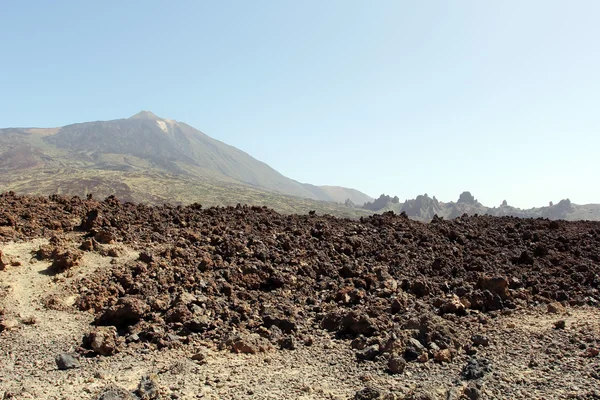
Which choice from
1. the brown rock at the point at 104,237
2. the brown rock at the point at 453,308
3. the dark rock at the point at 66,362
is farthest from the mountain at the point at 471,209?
the dark rock at the point at 66,362

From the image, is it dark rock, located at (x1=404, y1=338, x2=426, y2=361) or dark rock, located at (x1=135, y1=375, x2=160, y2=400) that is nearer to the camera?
dark rock, located at (x1=135, y1=375, x2=160, y2=400)

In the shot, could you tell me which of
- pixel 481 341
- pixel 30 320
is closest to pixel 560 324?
pixel 481 341

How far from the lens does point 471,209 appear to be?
340 feet

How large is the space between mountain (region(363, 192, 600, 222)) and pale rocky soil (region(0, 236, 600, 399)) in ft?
297

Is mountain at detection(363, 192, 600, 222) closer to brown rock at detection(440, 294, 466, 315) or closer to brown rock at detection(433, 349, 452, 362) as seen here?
brown rock at detection(440, 294, 466, 315)

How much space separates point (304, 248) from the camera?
1090 cm

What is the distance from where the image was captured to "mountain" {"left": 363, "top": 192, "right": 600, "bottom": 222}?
311ft

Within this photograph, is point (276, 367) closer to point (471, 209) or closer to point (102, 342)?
point (102, 342)

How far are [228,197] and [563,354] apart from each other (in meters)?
73.5

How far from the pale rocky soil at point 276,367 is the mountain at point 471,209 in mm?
90468

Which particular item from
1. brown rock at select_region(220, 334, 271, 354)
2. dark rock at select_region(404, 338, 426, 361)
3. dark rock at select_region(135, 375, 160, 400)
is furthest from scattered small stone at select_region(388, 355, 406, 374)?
dark rock at select_region(135, 375, 160, 400)

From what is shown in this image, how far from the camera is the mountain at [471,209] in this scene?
9471 cm

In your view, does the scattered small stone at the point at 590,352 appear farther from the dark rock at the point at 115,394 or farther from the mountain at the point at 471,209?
the mountain at the point at 471,209

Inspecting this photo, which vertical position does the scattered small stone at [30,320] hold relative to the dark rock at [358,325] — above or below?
below
